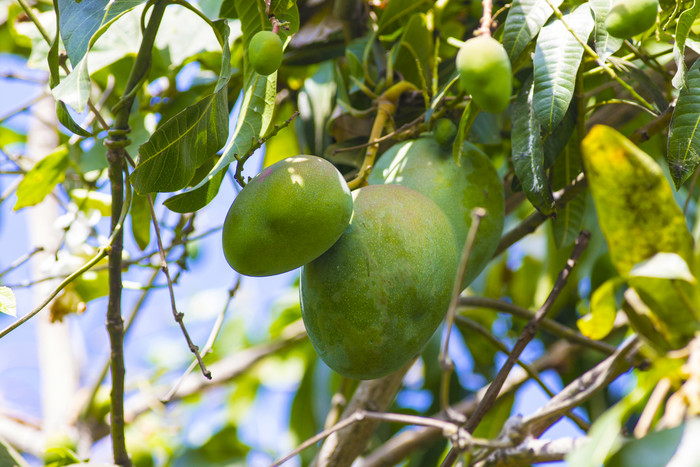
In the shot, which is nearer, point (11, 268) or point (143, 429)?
point (11, 268)

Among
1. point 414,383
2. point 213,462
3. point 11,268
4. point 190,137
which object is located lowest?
point 213,462

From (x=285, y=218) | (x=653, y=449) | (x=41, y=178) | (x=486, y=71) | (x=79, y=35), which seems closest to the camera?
(x=653, y=449)

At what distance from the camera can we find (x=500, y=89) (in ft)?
2.06

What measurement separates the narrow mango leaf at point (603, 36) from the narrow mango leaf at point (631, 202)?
0.28 meters

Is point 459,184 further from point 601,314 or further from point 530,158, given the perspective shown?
point 601,314

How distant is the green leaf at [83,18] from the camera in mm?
826

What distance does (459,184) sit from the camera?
91 centimetres

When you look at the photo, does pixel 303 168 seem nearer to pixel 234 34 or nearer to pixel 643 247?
pixel 643 247

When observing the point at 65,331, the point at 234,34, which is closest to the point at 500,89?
the point at 234,34

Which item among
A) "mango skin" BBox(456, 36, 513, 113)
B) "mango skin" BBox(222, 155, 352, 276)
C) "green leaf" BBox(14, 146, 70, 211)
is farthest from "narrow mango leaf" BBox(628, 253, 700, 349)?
"green leaf" BBox(14, 146, 70, 211)

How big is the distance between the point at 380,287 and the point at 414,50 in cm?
53

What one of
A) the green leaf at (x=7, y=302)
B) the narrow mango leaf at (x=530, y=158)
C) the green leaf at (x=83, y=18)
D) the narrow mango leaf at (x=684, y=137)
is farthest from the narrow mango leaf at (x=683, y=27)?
the green leaf at (x=7, y=302)

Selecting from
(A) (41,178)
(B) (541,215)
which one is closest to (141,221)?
(A) (41,178)

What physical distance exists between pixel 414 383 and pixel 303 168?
1.11 metres
